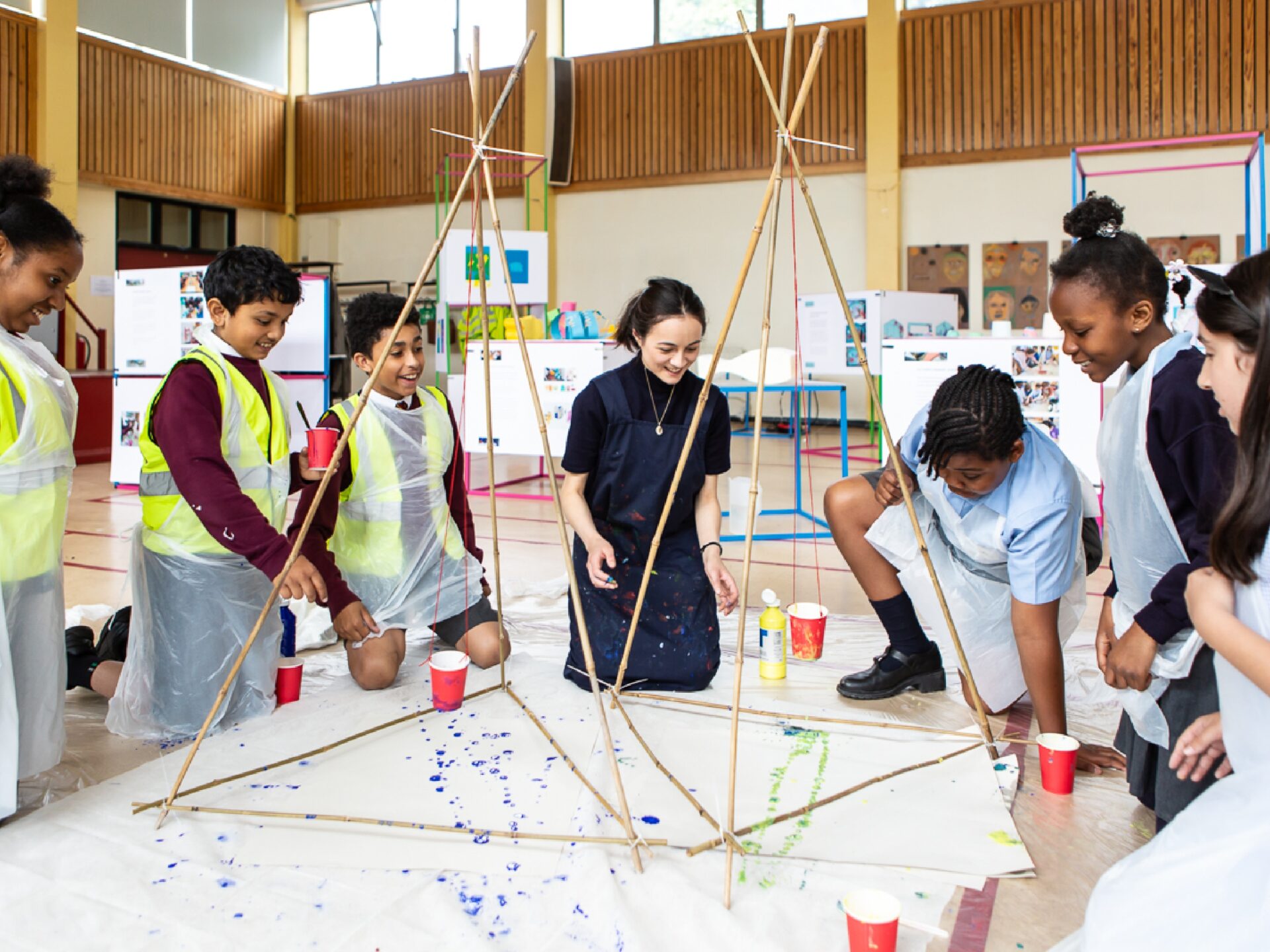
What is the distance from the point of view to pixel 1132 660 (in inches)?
56.5

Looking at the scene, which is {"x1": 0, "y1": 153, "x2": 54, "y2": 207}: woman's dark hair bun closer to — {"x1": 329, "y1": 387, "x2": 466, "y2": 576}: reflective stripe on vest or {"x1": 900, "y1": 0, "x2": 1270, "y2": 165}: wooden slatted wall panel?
{"x1": 329, "y1": 387, "x2": 466, "y2": 576}: reflective stripe on vest

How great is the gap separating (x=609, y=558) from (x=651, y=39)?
28.2 ft

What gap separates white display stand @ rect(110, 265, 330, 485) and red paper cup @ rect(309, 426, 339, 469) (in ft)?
10.5

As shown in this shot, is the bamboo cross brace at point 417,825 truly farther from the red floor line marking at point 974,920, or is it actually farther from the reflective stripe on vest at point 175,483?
the reflective stripe on vest at point 175,483

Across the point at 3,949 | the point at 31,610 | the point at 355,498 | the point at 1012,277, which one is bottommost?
the point at 3,949

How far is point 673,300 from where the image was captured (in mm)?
1997

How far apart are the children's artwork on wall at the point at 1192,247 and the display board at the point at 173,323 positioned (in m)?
6.20

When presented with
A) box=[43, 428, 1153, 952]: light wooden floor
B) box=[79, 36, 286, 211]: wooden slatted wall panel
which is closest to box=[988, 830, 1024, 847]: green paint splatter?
box=[43, 428, 1153, 952]: light wooden floor

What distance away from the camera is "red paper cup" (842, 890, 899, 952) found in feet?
3.69

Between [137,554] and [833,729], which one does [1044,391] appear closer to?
[833,729]

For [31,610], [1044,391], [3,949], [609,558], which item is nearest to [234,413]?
[31,610]

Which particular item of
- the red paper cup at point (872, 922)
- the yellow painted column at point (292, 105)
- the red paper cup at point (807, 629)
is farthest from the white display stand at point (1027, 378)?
the yellow painted column at point (292, 105)

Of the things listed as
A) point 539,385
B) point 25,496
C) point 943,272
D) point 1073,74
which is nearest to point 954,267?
point 943,272

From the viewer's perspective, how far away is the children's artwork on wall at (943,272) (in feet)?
27.7
